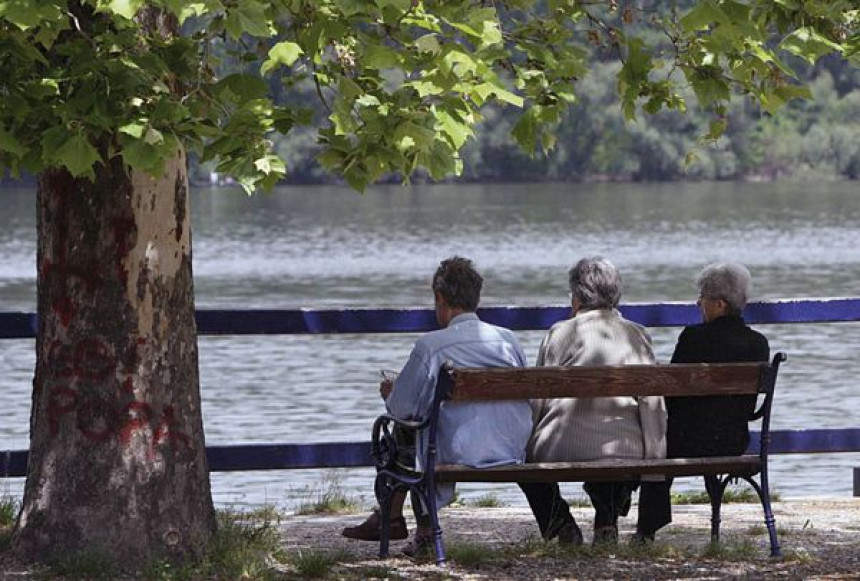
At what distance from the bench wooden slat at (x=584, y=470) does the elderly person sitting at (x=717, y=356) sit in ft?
0.59

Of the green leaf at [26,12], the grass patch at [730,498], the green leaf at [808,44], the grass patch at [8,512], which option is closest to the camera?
the green leaf at [26,12]

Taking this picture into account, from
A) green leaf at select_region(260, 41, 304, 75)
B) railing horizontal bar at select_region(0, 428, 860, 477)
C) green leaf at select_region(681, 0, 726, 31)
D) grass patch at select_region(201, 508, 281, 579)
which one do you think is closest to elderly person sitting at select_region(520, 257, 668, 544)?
grass patch at select_region(201, 508, 281, 579)

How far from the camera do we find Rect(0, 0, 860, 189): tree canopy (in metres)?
6.08

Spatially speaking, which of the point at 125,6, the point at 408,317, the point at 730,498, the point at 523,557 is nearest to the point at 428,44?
the point at 125,6

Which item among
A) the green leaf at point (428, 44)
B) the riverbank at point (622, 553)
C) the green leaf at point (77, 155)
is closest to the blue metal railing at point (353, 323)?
the riverbank at point (622, 553)

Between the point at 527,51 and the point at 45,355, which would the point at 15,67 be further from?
the point at 527,51

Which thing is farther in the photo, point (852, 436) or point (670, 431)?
point (852, 436)

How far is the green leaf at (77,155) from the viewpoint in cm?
598

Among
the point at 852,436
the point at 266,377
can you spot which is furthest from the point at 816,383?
the point at 852,436

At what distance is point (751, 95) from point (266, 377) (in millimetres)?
15598

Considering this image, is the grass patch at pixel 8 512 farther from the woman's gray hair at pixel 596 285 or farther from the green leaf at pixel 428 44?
the green leaf at pixel 428 44

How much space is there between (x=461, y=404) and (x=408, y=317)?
1.67 metres

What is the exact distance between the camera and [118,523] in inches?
281

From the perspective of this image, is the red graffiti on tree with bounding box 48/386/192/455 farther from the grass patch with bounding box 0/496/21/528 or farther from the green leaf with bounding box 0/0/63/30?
the green leaf with bounding box 0/0/63/30
